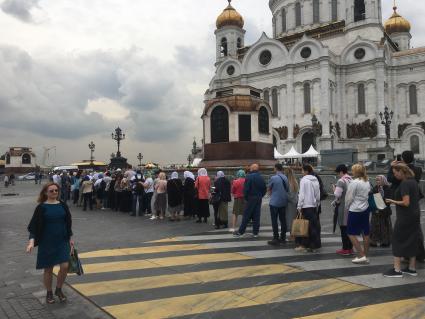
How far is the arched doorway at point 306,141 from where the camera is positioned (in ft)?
175

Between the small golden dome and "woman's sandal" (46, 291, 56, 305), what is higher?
the small golden dome

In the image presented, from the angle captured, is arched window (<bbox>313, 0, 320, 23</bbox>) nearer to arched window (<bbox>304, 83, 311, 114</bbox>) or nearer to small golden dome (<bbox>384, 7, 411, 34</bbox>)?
small golden dome (<bbox>384, 7, 411, 34</bbox>)

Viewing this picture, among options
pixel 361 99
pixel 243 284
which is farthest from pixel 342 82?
pixel 243 284

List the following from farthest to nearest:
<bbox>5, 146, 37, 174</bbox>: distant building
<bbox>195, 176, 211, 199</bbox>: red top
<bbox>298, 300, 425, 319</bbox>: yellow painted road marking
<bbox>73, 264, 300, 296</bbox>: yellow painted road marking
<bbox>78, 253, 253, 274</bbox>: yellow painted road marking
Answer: <bbox>5, 146, 37, 174</bbox>: distant building → <bbox>195, 176, 211, 199</bbox>: red top → <bbox>78, 253, 253, 274</bbox>: yellow painted road marking → <bbox>73, 264, 300, 296</bbox>: yellow painted road marking → <bbox>298, 300, 425, 319</bbox>: yellow painted road marking

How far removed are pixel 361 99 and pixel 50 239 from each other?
176 feet

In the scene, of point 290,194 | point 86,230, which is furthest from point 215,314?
point 86,230

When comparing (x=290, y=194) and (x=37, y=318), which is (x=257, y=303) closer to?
(x=37, y=318)

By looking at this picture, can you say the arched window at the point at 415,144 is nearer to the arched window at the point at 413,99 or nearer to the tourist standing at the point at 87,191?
the arched window at the point at 413,99

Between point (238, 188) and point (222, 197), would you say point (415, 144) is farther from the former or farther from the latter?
point (238, 188)

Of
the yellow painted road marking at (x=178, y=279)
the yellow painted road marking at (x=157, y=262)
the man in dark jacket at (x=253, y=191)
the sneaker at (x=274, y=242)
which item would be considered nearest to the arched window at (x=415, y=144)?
the man in dark jacket at (x=253, y=191)

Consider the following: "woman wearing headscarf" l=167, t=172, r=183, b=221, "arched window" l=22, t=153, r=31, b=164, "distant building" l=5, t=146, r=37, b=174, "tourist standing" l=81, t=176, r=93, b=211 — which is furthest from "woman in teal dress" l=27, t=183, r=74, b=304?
"arched window" l=22, t=153, r=31, b=164

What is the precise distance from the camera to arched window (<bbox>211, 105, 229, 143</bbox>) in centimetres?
2430

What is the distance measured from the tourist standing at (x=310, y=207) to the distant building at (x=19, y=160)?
86.8 meters

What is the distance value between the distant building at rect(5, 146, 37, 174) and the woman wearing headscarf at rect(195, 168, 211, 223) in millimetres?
81486
